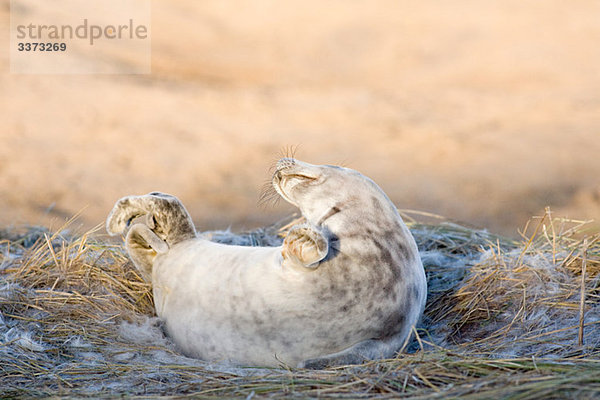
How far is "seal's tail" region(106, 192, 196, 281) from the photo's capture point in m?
3.57

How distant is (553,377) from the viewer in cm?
193

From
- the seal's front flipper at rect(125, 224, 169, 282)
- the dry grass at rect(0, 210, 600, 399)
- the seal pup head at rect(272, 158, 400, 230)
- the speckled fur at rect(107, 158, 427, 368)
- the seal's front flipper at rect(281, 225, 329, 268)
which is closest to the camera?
the dry grass at rect(0, 210, 600, 399)

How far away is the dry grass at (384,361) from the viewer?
6.91ft

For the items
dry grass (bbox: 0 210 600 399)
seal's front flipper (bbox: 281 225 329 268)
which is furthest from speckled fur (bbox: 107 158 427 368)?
dry grass (bbox: 0 210 600 399)

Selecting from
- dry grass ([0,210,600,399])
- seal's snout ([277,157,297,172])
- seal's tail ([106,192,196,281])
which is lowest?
dry grass ([0,210,600,399])

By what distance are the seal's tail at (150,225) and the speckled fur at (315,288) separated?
0.47 metres

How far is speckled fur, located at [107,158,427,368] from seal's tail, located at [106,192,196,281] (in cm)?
47

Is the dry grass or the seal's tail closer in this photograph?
the dry grass

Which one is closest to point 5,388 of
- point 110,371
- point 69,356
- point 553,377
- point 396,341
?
point 110,371

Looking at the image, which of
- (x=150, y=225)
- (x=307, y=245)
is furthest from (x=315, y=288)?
(x=150, y=225)

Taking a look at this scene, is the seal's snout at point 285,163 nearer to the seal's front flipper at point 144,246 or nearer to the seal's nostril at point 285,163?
the seal's nostril at point 285,163

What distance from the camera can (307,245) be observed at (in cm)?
Result: 259

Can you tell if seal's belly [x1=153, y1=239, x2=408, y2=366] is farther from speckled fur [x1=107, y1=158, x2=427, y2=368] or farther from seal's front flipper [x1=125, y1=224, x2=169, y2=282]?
seal's front flipper [x1=125, y1=224, x2=169, y2=282]

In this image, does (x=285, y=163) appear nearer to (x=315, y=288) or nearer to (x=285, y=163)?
(x=285, y=163)
